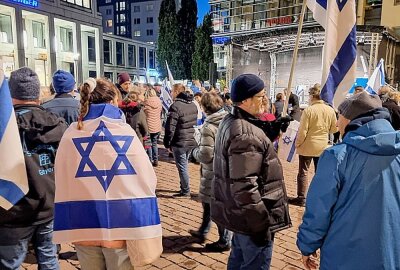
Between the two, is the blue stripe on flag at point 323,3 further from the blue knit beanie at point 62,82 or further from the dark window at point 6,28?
the dark window at point 6,28

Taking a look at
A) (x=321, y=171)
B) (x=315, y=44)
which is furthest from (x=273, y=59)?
(x=321, y=171)

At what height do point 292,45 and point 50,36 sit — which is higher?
point 50,36

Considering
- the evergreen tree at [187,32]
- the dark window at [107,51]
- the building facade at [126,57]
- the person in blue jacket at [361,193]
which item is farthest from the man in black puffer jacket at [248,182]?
the dark window at [107,51]

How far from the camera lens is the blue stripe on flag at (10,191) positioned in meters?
2.21

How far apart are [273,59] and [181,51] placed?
2338 cm

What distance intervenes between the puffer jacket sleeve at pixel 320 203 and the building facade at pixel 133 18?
272 feet

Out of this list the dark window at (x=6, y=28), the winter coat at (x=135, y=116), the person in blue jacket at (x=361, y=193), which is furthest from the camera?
the dark window at (x=6, y=28)

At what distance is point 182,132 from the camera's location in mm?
6215

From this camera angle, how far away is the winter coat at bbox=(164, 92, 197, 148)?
20.4 ft

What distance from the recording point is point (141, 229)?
2205mm

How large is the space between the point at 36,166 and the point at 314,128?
452cm

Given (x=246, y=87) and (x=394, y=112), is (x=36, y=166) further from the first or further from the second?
(x=394, y=112)

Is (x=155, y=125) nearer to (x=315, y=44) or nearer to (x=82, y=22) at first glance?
(x=315, y=44)

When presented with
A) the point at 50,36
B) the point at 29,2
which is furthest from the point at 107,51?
the point at 29,2
